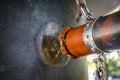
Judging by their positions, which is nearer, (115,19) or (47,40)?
(115,19)

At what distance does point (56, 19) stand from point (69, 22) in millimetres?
113

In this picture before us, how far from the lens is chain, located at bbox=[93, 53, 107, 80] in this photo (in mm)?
896

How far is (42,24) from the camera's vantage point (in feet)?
3.44

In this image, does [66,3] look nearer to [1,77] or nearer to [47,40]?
[47,40]

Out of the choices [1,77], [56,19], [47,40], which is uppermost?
[56,19]

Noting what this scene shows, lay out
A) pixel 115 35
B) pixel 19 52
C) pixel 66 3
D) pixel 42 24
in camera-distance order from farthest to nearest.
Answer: pixel 66 3, pixel 42 24, pixel 19 52, pixel 115 35

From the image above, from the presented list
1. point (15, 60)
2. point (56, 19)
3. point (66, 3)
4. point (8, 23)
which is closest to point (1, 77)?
point (15, 60)

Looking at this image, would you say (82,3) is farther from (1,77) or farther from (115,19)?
(1,77)

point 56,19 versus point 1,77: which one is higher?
point 56,19

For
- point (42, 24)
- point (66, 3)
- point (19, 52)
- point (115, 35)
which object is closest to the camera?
point (115, 35)

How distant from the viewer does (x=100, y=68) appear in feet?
2.99

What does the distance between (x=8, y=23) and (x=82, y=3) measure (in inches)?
14.1

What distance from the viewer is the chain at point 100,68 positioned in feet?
2.94

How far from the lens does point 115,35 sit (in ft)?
2.71
